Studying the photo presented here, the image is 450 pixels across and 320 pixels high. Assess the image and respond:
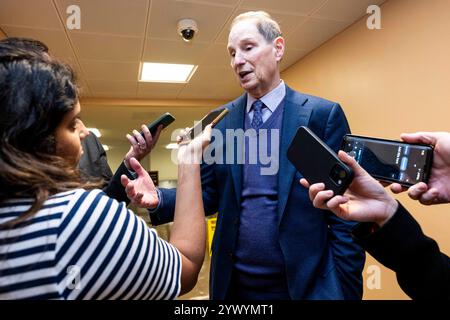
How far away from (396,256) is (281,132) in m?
0.63

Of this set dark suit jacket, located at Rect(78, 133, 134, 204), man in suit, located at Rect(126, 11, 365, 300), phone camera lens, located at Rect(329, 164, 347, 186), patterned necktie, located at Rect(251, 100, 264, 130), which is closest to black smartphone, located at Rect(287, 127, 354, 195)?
phone camera lens, located at Rect(329, 164, 347, 186)

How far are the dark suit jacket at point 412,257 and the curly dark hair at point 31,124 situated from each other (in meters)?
0.62

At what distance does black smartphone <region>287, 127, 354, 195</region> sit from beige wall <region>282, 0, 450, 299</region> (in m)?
1.45

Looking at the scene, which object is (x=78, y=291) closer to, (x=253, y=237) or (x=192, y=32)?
(x=253, y=237)

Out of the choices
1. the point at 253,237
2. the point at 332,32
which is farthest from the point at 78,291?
the point at 332,32

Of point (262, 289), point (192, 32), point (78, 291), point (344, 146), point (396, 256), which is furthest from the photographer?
point (192, 32)

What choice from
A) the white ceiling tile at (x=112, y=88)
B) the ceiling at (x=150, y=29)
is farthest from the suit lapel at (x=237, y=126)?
the white ceiling tile at (x=112, y=88)

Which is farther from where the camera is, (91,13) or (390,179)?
(91,13)

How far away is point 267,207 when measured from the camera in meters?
1.06

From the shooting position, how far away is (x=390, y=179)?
842 millimetres

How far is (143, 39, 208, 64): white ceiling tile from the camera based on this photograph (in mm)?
2672

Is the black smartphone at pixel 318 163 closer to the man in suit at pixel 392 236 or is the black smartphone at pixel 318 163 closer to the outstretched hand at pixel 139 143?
the man in suit at pixel 392 236

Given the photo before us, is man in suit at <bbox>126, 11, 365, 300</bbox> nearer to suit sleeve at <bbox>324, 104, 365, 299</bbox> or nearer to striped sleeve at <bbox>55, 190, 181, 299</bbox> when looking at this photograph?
suit sleeve at <bbox>324, 104, 365, 299</bbox>
